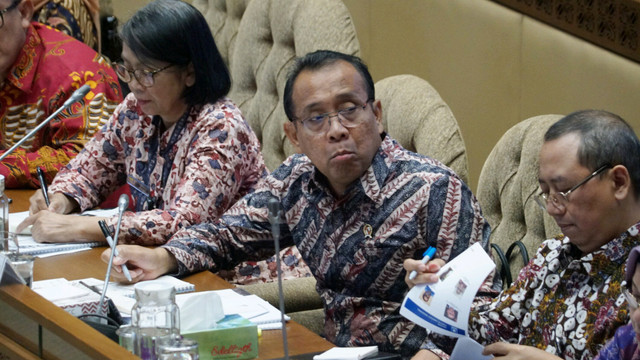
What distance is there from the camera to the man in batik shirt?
2.06 metres

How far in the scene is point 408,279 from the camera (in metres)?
1.83

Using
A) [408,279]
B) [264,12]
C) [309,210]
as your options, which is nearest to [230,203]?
[309,210]

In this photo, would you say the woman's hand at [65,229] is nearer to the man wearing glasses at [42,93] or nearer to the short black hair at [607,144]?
the man wearing glasses at [42,93]

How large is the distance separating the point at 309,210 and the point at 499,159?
1.72 feet

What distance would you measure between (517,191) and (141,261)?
3.00 ft

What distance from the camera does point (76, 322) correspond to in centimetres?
151

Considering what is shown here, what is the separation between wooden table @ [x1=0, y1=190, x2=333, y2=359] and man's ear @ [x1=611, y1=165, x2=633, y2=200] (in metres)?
0.59

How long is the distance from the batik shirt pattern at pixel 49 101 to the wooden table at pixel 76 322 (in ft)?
2.62

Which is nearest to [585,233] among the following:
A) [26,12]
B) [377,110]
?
[377,110]

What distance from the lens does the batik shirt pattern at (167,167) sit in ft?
8.19

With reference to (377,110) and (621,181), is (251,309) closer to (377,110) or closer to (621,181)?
(377,110)

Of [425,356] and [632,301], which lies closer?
[632,301]

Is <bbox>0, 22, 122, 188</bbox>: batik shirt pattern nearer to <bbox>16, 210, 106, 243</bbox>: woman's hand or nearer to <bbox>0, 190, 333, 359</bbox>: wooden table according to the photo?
<bbox>16, 210, 106, 243</bbox>: woman's hand

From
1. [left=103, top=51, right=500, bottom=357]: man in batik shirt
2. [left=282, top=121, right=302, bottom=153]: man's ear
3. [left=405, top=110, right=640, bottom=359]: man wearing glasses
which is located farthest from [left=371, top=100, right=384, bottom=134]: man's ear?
[left=405, top=110, right=640, bottom=359]: man wearing glasses
